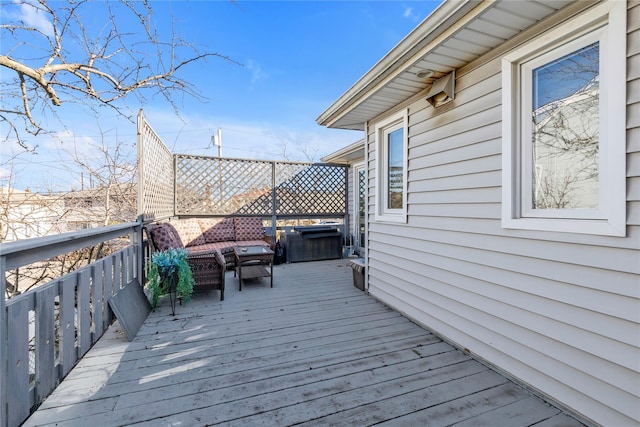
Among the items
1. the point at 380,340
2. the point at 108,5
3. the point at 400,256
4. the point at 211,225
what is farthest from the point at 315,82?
the point at 380,340

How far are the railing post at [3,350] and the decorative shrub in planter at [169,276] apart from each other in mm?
1767

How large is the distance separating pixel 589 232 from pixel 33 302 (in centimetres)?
319

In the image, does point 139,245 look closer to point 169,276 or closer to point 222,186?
point 169,276

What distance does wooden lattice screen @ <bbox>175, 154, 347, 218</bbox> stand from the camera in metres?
5.94

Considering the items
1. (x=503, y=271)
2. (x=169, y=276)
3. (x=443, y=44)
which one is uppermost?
(x=443, y=44)

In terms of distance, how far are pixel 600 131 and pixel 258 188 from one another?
572cm

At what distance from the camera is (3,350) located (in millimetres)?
1342

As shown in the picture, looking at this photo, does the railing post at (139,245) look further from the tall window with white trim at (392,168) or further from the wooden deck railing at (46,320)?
the tall window with white trim at (392,168)

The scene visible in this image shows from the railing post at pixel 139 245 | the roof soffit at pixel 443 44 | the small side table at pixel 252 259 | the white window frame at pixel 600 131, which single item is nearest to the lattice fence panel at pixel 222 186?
the small side table at pixel 252 259

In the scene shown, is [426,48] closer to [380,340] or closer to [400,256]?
[400,256]

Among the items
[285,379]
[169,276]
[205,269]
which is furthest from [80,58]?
[285,379]

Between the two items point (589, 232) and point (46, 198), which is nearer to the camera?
point (589, 232)

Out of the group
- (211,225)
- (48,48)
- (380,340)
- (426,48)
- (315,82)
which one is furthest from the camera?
(315,82)

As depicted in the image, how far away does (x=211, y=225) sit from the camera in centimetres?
567
